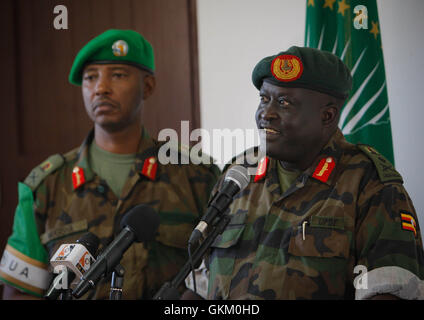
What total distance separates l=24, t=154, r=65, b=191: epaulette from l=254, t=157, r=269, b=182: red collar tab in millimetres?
850

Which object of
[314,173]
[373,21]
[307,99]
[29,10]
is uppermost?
[29,10]

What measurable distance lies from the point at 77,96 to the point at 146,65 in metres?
0.73

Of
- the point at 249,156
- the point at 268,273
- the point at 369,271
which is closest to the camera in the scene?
the point at 369,271

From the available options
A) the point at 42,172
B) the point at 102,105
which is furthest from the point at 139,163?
the point at 42,172

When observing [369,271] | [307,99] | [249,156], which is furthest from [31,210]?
[369,271]

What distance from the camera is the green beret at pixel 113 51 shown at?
1.99 meters

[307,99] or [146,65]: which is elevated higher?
[146,65]

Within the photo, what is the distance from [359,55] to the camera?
1971 millimetres

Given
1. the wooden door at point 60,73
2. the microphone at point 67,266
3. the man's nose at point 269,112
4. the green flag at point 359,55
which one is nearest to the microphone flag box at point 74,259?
the microphone at point 67,266

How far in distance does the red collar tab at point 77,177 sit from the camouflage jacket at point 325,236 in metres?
0.66

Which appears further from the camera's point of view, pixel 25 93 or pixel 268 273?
pixel 25 93

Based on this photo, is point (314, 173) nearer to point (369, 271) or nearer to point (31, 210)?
point (369, 271)

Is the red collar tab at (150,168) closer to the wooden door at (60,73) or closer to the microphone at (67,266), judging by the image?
the wooden door at (60,73)

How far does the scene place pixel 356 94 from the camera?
1.95 metres
